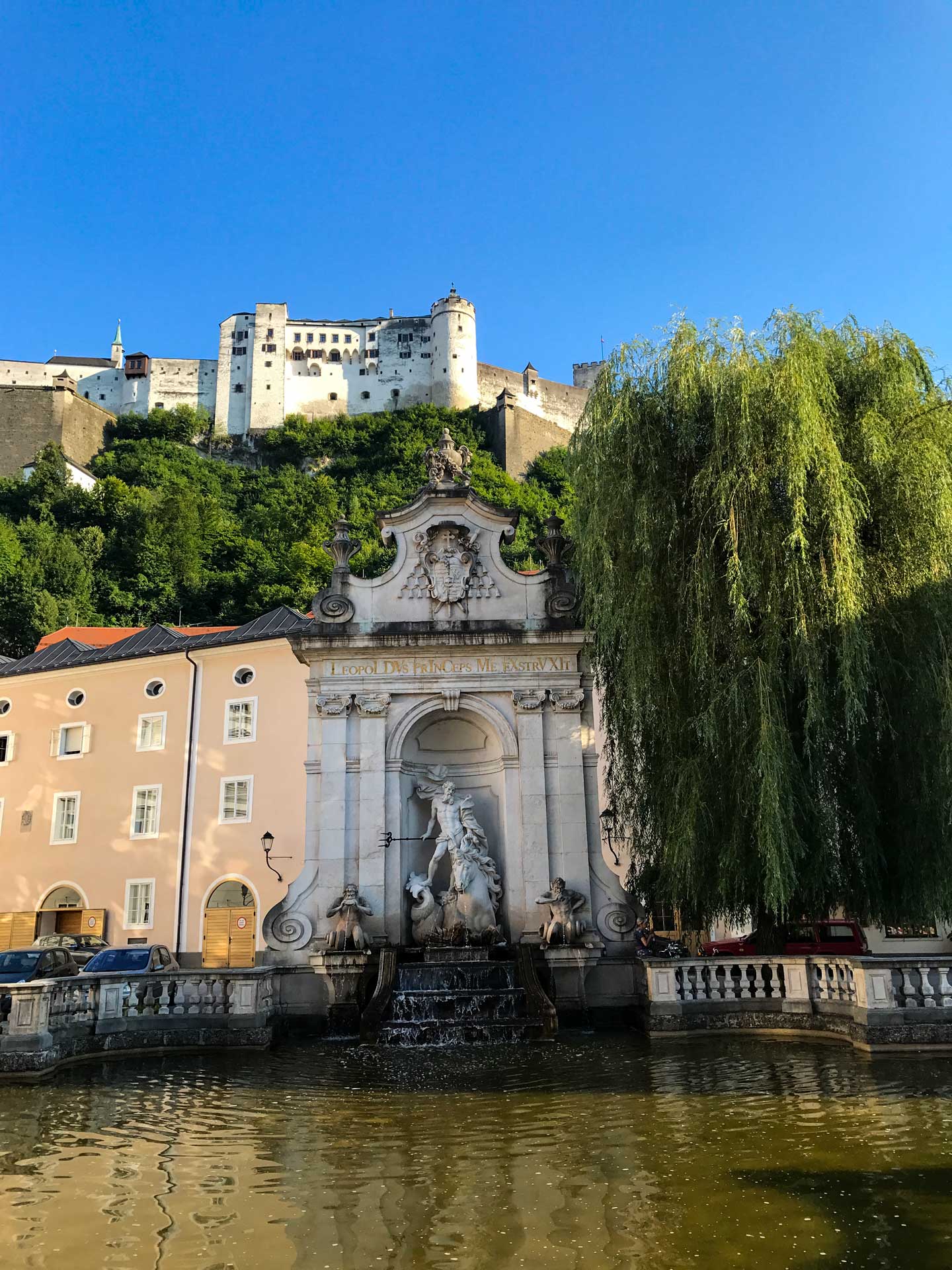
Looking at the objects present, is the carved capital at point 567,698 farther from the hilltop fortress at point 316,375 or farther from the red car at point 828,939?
the hilltop fortress at point 316,375

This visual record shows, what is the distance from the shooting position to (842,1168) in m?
7.03

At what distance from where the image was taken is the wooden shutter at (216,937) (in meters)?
27.6

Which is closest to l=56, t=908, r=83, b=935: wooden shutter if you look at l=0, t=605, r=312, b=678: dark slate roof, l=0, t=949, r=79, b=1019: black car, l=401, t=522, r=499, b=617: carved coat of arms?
l=0, t=605, r=312, b=678: dark slate roof

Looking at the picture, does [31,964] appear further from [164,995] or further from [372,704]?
[372,704]

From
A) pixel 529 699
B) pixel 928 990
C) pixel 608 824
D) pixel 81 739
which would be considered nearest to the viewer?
pixel 928 990

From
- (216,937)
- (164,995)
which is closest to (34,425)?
(216,937)

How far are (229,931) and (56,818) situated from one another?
6.26m

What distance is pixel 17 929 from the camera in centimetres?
2847

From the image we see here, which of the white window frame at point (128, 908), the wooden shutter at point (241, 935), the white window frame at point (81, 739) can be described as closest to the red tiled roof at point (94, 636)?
the white window frame at point (81, 739)

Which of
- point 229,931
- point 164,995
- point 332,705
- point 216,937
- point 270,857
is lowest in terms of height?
point 164,995

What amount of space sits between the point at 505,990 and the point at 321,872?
14.3 ft

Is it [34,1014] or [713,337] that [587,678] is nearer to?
[713,337]

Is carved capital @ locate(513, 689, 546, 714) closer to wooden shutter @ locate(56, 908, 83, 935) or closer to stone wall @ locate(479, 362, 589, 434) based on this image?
wooden shutter @ locate(56, 908, 83, 935)

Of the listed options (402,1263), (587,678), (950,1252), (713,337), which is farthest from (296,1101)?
(713,337)
